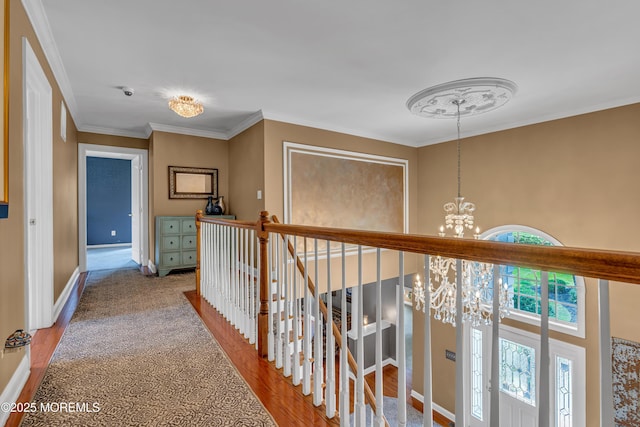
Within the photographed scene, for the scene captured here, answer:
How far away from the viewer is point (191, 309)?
297cm

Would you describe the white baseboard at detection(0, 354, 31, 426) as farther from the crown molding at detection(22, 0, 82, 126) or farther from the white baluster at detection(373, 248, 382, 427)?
the crown molding at detection(22, 0, 82, 126)

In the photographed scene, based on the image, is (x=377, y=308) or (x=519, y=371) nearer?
(x=377, y=308)

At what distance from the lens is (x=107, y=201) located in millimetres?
8016

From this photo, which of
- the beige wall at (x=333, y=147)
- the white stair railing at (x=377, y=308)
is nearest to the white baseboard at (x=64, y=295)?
the white stair railing at (x=377, y=308)

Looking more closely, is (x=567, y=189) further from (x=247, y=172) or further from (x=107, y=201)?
(x=107, y=201)

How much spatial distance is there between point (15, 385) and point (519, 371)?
17.8 ft

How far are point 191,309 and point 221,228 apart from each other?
91cm

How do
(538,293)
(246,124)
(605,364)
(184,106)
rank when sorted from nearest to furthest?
1. (605,364)
2. (184,106)
3. (538,293)
4. (246,124)

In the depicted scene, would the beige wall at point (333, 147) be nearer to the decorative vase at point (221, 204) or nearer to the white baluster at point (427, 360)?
the decorative vase at point (221, 204)

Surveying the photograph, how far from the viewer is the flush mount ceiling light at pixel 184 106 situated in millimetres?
3338

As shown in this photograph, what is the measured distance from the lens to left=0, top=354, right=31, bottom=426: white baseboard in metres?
1.41

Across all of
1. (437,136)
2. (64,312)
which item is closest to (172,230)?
(64,312)

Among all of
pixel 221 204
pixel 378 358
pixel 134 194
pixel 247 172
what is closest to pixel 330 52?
pixel 378 358

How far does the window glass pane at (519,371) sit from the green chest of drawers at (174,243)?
16.0 ft
